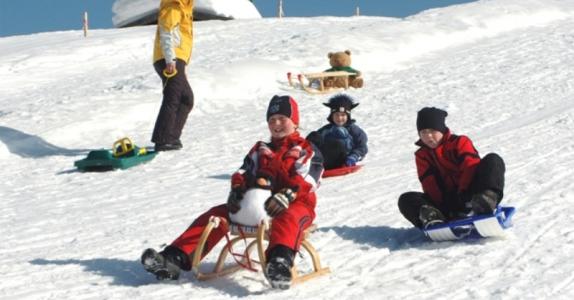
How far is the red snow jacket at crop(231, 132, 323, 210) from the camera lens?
371 centimetres

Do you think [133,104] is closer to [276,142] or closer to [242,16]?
[276,142]

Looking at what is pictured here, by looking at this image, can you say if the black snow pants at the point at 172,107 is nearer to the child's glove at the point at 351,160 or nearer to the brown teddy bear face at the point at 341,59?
the child's glove at the point at 351,160

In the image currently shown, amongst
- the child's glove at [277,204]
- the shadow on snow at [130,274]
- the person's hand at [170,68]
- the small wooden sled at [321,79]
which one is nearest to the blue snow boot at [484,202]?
the child's glove at [277,204]

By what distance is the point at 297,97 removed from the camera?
1089cm

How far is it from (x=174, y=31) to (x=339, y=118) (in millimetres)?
2230

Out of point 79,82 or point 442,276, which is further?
point 79,82

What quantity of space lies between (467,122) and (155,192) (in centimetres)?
341

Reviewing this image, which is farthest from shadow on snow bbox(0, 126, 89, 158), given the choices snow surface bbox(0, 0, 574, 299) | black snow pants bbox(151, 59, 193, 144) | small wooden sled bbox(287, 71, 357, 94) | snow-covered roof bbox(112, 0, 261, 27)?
snow-covered roof bbox(112, 0, 261, 27)

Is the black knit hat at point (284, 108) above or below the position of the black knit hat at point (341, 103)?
above

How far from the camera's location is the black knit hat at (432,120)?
4.09m

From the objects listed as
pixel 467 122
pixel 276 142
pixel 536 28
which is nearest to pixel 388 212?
pixel 276 142

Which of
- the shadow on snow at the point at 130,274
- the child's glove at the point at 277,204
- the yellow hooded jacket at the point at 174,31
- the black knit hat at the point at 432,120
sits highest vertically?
the yellow hooded jacket at the point at 174,31

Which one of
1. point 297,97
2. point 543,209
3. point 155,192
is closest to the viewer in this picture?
point 543,209

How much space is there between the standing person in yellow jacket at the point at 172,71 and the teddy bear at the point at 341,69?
3.86 m
